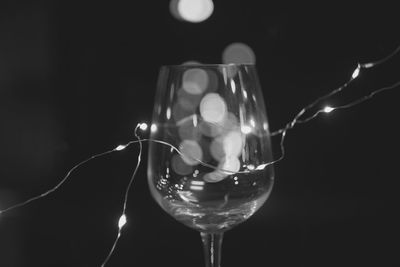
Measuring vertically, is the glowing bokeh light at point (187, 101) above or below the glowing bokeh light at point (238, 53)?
below

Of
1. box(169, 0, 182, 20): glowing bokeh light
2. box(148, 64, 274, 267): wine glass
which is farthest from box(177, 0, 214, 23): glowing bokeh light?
box(148, 64, 274, 267): wine glass

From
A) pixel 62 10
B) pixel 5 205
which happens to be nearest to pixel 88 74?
pixel 62 10

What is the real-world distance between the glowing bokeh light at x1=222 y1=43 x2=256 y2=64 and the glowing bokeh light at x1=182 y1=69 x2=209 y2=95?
0.70ft

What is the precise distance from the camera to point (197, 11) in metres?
0.88

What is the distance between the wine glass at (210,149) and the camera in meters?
0.70

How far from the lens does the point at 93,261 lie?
953 millimetres

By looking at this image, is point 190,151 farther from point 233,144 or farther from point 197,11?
point 197,11

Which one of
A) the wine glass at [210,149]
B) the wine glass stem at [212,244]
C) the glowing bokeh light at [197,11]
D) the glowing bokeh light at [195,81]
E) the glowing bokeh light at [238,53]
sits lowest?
the wine glass stem at [212,244]

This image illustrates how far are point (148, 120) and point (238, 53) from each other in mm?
147

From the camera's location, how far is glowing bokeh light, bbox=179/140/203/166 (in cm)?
70

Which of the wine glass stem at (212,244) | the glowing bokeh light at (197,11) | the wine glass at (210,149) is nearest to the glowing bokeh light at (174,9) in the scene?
the glowing bokeh light at (197,11)

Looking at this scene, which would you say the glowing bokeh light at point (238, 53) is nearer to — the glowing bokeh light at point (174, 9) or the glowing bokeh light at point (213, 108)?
the glowing bokeh light at point (174, 9)

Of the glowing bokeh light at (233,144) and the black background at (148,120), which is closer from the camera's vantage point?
the glowing bokeh light at (233,144)

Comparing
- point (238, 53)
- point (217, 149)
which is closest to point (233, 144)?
point (217, 149)
